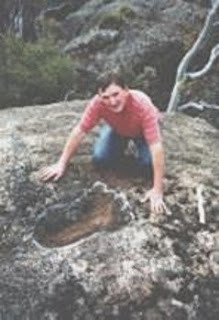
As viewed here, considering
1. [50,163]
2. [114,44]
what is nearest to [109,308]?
[50,163]

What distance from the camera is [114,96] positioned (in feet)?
19.7

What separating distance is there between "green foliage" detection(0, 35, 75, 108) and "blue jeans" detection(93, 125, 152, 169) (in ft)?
11.5

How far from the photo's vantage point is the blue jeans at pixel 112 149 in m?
6.50

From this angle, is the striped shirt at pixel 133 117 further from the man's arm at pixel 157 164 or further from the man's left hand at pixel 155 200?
the man's left hand at pixel 155 200

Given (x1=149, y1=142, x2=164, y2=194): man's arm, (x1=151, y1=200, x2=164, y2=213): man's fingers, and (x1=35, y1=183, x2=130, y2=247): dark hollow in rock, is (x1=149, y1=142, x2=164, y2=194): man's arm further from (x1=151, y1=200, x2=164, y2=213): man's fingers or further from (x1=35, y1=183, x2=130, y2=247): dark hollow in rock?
(x1=35, y1=183, x2=130, y2=247): dark hollow in rock

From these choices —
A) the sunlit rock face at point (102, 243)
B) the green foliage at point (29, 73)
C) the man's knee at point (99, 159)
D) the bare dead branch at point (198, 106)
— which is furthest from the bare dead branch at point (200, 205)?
the green foliage at point (29, 73)

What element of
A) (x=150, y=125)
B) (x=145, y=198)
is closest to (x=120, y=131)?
(x=150, y=125)

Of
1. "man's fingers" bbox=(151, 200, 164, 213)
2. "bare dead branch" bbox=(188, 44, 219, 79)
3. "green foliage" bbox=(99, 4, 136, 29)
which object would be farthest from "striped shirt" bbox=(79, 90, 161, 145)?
"green foliage" bbox=(99, 4, 136, 29)

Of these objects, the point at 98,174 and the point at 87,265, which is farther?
the point at 98,174

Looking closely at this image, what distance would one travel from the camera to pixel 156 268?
5.56 m

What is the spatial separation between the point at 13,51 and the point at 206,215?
486cm

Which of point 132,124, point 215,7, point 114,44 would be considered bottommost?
point 114,44

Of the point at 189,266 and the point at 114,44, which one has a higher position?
the point at 189,266

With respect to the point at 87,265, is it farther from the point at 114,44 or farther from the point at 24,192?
the point at 114,44
